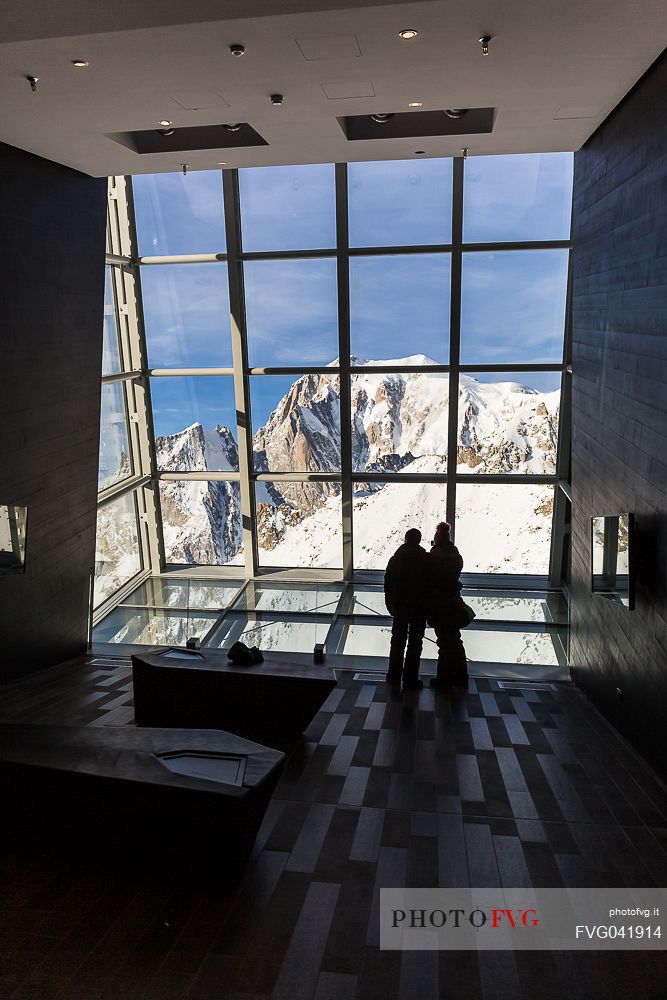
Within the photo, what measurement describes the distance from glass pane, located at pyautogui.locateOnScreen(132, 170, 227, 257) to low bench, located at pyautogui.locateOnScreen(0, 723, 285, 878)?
382 inches

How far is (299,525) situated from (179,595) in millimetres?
2782

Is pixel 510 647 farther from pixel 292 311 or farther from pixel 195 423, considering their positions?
pixel 195 423

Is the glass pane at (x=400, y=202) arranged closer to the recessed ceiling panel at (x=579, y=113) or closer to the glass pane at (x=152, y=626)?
the recessed ceiling panel at (x=579, y=113)

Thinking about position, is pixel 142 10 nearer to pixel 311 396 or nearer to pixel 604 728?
pixel 604 728

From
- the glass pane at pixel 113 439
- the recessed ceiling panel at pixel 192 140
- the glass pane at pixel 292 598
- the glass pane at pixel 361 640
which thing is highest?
the recessed ceiling panel at pixel 192 140

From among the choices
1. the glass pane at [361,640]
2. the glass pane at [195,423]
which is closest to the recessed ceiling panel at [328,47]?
the glass pane at [361,640]

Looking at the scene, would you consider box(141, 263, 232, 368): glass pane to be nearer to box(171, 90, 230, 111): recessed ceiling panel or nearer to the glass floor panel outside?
the glass floor panel outside

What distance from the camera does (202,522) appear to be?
43.9 feet

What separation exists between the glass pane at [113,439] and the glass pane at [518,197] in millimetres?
6713

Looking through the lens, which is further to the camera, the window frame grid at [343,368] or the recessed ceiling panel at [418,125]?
the window frame grid at [343,368]

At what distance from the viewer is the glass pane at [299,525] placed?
42.1 ft

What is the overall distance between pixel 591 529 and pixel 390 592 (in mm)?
2242

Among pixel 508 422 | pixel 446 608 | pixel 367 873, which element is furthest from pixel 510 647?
pixel 367 873

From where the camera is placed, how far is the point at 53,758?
4113 millimetres
